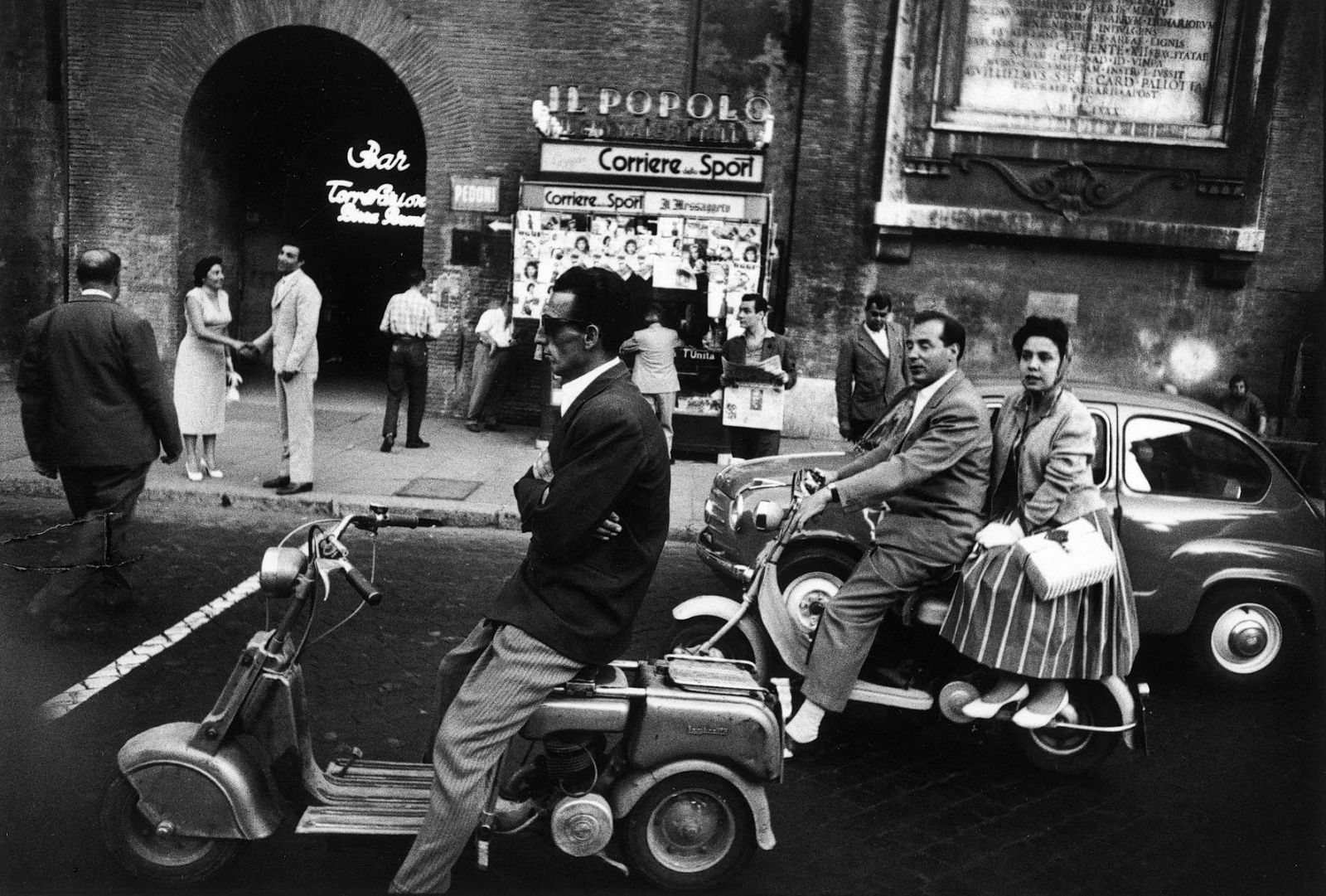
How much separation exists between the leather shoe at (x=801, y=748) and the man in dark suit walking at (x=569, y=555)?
175 centimetres

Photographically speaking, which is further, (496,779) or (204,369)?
(204,369)

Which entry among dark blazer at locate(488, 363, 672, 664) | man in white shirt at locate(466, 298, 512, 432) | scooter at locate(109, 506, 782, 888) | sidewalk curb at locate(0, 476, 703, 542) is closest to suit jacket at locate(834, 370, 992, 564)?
scooter at locate(109, 506, 782, 888)

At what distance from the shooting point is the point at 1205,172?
13.7m

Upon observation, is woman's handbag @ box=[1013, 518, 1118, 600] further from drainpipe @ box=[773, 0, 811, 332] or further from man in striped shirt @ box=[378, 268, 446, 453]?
drainpipe @ box=[773, 0, 811, 332]

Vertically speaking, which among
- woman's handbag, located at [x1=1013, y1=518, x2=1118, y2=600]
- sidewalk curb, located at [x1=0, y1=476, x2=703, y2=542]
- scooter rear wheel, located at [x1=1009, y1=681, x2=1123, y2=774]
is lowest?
sidewalk curb, located at [x1=0, y1=476, x2=703, y2=542]

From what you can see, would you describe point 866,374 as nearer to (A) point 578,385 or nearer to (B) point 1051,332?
(B) point 1051,332

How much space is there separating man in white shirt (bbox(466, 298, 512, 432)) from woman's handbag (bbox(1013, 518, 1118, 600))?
965 centimetres

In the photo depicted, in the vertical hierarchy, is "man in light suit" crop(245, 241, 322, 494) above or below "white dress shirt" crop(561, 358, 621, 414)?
below

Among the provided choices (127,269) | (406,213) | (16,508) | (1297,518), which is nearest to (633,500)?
(1297,518)

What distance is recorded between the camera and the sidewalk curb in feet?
30.6

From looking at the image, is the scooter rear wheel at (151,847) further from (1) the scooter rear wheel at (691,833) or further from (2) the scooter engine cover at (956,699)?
(2) the scooter engine cover at (956,699)

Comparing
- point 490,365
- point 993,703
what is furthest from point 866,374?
point 490,365

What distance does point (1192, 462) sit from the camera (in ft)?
21.0

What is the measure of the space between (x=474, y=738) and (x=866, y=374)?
268 inches
